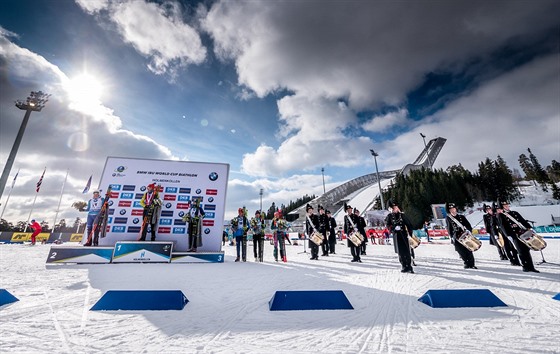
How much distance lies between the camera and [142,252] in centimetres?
813

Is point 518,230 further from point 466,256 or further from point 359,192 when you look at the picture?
point 359,192

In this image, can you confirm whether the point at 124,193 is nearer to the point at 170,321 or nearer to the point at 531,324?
the point at 170,321

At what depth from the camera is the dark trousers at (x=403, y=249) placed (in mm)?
5719

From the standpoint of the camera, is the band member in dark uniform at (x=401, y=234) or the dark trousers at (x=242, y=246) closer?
the band member in dark uniform at (x=401, y=234)

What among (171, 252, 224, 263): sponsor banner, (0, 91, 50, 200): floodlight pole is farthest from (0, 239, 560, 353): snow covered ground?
(0, 91, 50, 200): floodlight pole

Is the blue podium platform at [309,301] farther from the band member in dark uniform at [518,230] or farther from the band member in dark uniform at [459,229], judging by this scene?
the band member in dark uniform at [518,230]

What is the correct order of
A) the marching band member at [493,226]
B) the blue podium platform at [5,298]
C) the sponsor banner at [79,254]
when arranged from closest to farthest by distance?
the blue podium platform at [5,298] → the sponsor banner at [79,254] → the marching band member at [493,226]

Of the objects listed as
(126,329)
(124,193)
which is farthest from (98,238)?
(126,329)

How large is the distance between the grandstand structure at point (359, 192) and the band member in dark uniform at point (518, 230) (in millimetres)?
41476

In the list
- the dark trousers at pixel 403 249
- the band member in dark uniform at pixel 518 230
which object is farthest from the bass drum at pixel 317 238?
the band member in dark uniform at pixel 518 230

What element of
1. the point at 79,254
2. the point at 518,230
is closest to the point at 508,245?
the point at 518,230

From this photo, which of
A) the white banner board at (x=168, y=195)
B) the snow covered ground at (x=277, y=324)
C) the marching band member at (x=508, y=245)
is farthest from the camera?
the white banner board at (x=168, y=195)

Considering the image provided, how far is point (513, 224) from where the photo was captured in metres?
6.04

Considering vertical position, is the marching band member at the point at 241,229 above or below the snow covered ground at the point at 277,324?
above
